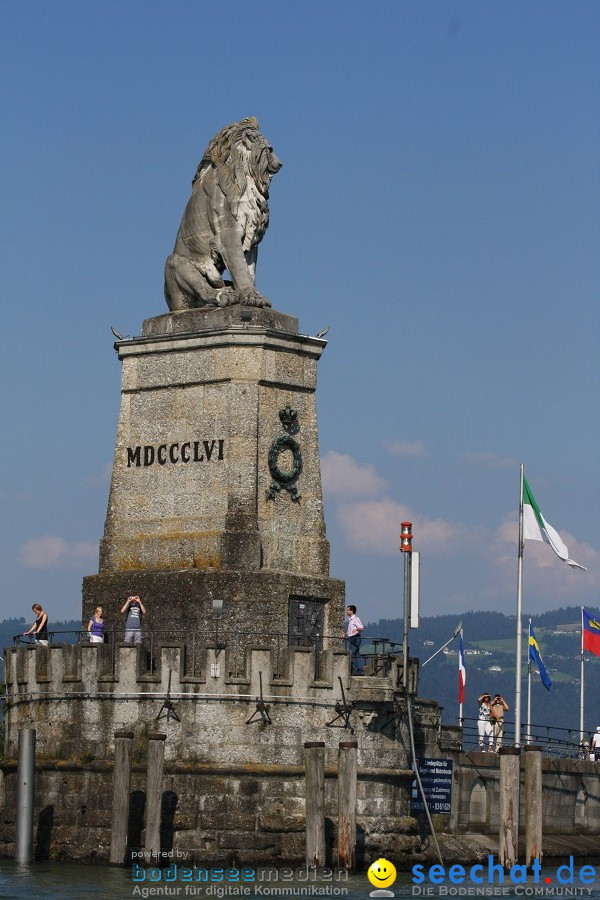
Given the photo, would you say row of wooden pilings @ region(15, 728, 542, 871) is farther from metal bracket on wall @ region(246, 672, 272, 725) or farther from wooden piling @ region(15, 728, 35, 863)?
metal bracket on wall @ region(246, 672, 272, 725)

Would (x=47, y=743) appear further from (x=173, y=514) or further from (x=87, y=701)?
(x=173, y=514)

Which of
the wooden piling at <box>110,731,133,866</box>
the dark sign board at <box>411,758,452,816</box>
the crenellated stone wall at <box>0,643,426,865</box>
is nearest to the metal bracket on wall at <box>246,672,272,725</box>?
the crenellated stone wall at <box>0,643,426,865</box>

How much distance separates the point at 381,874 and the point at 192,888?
13.1ft

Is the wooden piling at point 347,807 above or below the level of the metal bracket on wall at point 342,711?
below

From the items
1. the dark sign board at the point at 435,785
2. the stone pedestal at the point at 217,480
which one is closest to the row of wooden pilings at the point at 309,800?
the stone pedestal at the point at 217,480

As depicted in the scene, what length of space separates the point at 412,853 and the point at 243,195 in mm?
15518

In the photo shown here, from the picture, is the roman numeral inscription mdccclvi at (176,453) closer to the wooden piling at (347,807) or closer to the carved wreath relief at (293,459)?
the carved wreath relief at (293,459)

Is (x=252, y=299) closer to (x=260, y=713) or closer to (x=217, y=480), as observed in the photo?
(x=217, y=480)

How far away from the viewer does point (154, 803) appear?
46.2 metres

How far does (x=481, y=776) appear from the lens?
5497cm

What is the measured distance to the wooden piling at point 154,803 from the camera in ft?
152

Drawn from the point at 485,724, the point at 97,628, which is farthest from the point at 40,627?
the point at 485,724

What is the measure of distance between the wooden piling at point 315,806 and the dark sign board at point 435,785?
5.28 meters

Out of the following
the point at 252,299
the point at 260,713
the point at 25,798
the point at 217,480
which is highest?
the point at 252,299
